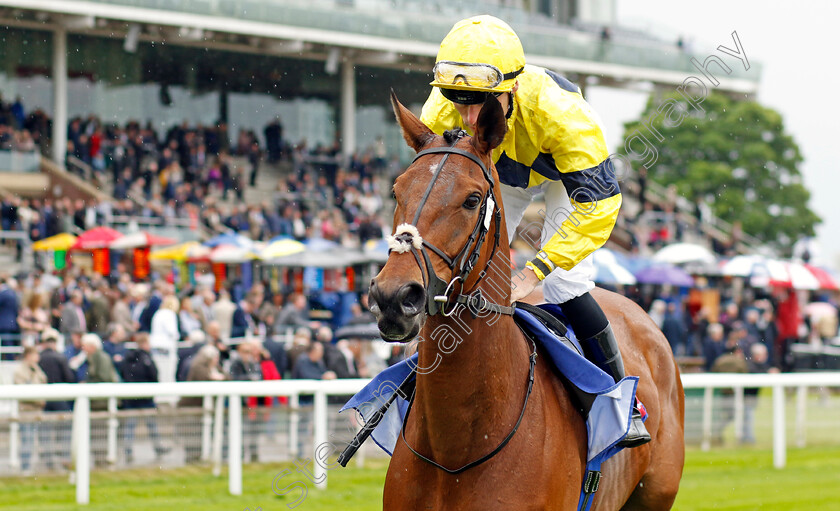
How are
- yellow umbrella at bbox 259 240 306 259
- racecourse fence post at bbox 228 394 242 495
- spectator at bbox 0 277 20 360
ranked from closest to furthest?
racecourse fence post at bbox 228 394 242 495, spectator at bbox 0 277 20 360, yellow umbrella at bbox 259 240 306 259

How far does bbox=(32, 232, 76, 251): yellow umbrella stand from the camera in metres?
13.5

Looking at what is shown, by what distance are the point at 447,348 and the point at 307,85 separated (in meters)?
21.7

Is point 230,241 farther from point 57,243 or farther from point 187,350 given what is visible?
point 187,350

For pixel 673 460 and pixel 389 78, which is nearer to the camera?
pixel 673 460

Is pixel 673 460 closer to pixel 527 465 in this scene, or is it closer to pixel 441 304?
pixel 527 465

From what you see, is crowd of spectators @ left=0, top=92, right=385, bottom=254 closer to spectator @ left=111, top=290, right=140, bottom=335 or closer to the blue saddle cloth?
spectator @ left=111, top=290, right=140, bottom=335

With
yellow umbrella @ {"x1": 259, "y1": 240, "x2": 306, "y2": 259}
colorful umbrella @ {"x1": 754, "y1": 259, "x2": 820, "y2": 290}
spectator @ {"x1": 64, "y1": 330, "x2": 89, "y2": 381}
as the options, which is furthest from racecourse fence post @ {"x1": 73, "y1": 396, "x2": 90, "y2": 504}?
colorful umbrella @ {"x1": 754, "y1": 259, "x2": 820, "y2": 290}

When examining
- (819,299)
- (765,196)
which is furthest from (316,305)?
(765,196)

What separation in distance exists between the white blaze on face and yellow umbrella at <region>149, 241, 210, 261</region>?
1214cm

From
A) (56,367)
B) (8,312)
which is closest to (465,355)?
(56,367)

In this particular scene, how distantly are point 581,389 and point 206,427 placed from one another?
14.4ft

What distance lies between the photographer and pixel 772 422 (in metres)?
9.05

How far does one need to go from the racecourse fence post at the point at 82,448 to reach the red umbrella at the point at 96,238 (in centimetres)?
771

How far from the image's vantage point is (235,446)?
22.1 feet
